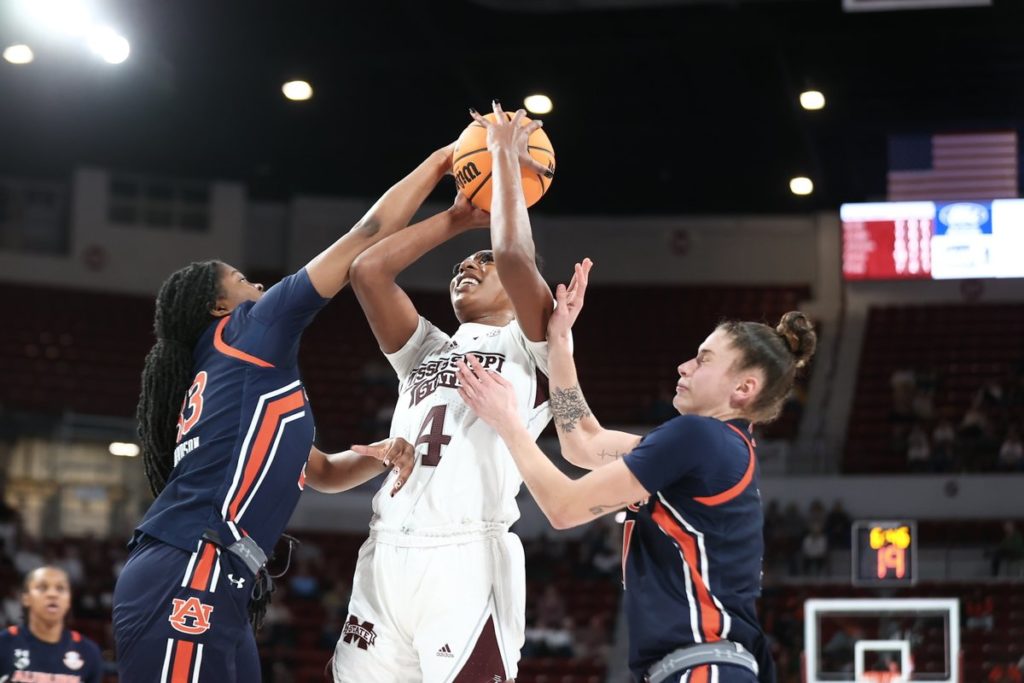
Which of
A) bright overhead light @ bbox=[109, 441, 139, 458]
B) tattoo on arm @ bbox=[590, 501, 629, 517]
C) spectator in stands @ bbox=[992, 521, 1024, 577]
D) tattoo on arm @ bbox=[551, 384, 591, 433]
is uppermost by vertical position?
bright overhead light @ bbox=[109, 441, 139, 458]

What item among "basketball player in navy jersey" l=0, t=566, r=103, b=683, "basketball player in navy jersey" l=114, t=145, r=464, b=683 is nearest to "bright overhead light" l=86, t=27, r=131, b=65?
"basketball player in navy jersey" l=0, t=566, r=103, b=683

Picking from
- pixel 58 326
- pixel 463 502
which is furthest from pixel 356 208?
pixel 463 502

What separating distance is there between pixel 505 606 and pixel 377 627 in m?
0.43

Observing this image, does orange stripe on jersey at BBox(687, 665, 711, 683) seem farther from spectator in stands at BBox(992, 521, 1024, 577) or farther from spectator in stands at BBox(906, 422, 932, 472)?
spectator in stands at BBox(906, 422, 932, 472)

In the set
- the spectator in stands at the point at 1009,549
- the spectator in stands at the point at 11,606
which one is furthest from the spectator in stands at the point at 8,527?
the spectator in stands at the point at 1009,549

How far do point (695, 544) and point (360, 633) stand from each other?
1354 millimetres

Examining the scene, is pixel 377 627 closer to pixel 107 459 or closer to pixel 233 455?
pixel 233 455

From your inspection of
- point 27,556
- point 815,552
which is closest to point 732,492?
point 815,552

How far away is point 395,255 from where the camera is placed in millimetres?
4668

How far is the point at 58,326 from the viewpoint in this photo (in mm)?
21250

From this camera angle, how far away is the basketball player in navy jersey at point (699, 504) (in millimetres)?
3578

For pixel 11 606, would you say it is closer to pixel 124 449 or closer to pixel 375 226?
pixel 124 449

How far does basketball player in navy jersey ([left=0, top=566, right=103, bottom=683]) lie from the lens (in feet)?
25.9

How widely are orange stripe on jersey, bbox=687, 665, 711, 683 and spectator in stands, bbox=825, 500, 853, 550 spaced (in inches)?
554
